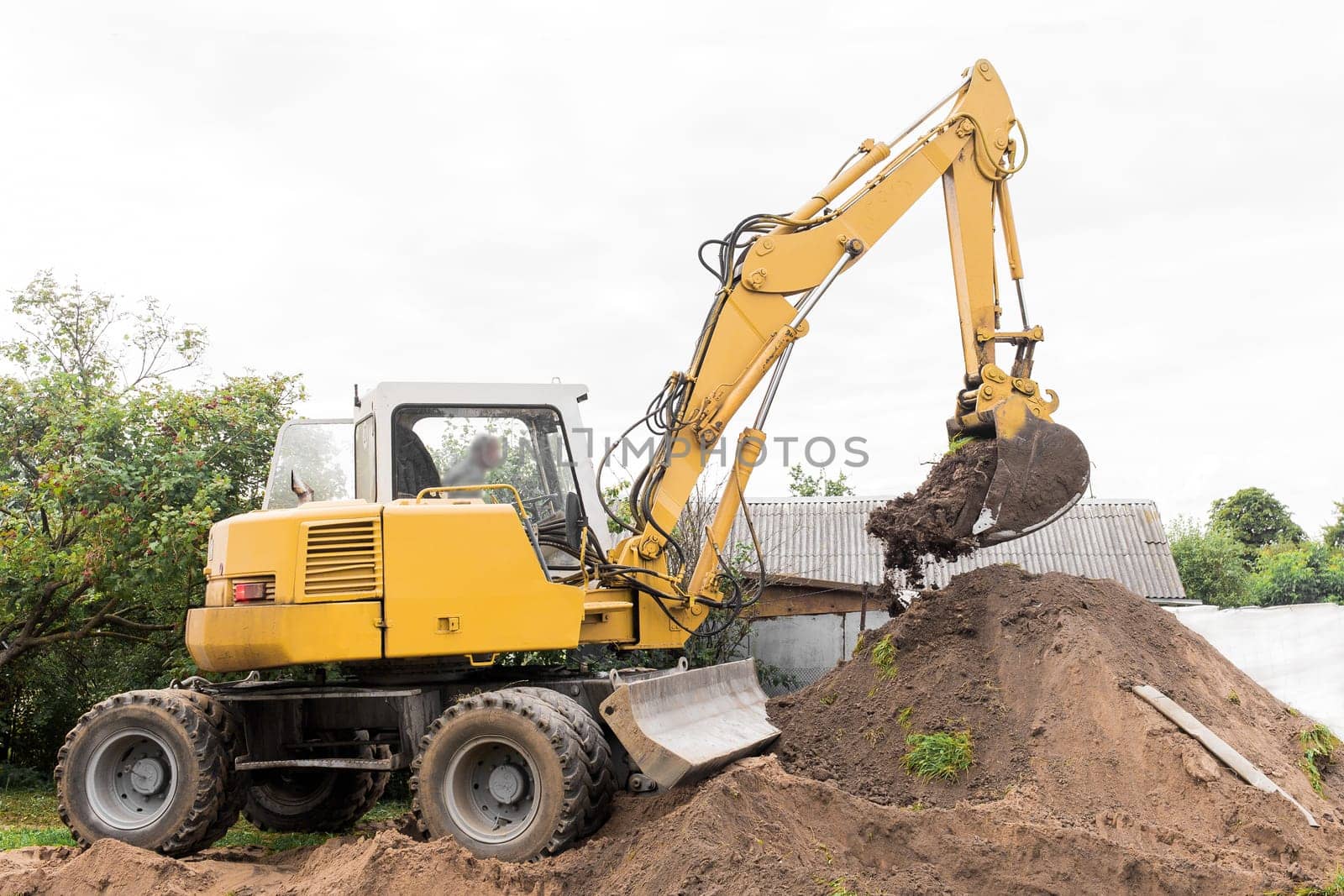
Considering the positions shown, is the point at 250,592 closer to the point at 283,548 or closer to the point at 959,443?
the point at 283,548

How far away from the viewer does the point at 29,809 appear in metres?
10.1

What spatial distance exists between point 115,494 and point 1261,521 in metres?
39.2

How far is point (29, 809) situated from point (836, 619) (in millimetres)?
8859

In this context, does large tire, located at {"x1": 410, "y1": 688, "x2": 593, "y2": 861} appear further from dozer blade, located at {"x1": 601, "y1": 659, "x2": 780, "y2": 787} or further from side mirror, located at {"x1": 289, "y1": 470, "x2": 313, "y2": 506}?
side mirror, located at {"x1": 289, "y1": 470, "x2": 313, "y2": 506}

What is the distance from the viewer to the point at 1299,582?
86.9 feet

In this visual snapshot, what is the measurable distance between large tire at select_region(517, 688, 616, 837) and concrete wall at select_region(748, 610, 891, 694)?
325 inches

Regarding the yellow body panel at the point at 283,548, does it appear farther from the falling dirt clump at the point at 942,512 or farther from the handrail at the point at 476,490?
the falling dirt clump at the point at 942,512

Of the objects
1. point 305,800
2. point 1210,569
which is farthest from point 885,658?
point 1210,569

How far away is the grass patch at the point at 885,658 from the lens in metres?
7.96

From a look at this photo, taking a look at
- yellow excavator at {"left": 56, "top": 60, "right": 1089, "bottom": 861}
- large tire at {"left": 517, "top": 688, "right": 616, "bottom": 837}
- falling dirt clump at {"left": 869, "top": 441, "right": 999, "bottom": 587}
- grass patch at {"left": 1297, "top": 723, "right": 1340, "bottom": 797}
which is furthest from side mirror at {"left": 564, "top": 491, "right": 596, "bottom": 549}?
grass patch at {"left": 1297, "top": 723, "right": 1340, "bottom": 797}

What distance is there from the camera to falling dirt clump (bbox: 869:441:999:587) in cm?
784

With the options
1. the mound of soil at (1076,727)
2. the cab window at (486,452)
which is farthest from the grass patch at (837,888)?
the cab window at (486,452)

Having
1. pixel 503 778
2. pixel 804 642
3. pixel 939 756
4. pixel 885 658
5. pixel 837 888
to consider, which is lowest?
pixel 837 888

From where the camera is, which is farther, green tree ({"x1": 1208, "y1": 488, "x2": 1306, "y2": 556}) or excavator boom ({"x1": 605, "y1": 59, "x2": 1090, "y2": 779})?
green tree ({"x1": 1208, "y1": 488, "x2": 1306, "y2": 556})
